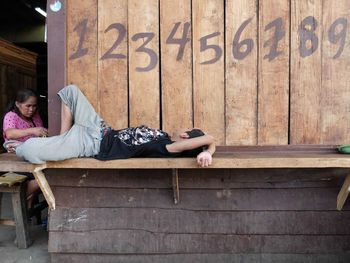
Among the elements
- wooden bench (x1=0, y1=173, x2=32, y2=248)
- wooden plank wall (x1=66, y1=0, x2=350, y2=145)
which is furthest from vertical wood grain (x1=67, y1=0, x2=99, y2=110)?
wooden bench (x1=0, y1=173, x2=32, y2=248)

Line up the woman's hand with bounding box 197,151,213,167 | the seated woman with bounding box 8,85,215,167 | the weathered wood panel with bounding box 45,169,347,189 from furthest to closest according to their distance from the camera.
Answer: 1. the weathered wood panel with bounding box 45,169,347,189
2. the seated woman with bounding box 8,85,215,167
3. the woman's hand with bounding box 197,151,213,167

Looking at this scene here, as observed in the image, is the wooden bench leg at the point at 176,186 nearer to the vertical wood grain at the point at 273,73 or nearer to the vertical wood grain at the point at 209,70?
the vertical wood grain at the point at 209,70

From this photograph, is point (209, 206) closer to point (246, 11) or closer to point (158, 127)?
point (158, 127)

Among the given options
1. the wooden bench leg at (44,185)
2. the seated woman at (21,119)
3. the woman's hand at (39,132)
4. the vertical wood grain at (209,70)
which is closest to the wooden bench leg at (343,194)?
the vertical wood grain at (209,70)

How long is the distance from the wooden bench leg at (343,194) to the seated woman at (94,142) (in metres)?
1.05

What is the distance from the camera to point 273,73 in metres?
2.74

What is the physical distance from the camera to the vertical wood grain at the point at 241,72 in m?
2.73

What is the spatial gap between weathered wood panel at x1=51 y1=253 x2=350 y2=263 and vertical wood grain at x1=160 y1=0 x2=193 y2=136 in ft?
3.41

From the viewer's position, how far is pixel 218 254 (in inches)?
113

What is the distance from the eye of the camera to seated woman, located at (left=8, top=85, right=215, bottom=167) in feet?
7.92

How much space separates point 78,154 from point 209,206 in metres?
1.12

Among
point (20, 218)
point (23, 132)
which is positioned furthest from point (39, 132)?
point (20, 218)

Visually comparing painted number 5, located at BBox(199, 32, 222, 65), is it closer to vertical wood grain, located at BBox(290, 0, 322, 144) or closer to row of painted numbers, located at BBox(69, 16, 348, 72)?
row of painted numbers, located at BBox(69, 16, 348, 72)

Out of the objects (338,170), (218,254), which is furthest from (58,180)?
(338,170)
